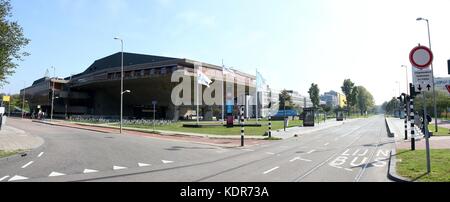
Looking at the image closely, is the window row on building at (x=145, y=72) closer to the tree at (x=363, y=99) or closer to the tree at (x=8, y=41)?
the tree at (x=8, y=41)

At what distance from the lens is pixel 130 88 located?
308ft

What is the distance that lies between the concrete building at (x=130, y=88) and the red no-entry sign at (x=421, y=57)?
65.4 metres

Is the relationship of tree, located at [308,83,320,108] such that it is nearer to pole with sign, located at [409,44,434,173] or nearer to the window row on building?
the window row on building

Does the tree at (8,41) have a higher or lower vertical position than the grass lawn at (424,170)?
higher

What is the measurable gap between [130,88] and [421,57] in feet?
290

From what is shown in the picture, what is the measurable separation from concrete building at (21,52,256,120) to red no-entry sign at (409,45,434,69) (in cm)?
6544

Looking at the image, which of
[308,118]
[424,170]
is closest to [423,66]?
[424,170]

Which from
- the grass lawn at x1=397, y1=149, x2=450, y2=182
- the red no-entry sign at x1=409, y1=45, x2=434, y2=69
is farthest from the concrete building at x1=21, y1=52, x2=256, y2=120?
the red no-entry sign at x1=409, y1=45, x2=434, y2=69

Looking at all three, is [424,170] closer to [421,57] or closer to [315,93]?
[421,57]

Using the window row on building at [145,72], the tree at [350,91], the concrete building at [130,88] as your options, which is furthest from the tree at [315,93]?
the window row on building at [145,72]

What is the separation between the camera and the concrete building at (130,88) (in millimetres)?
81688
